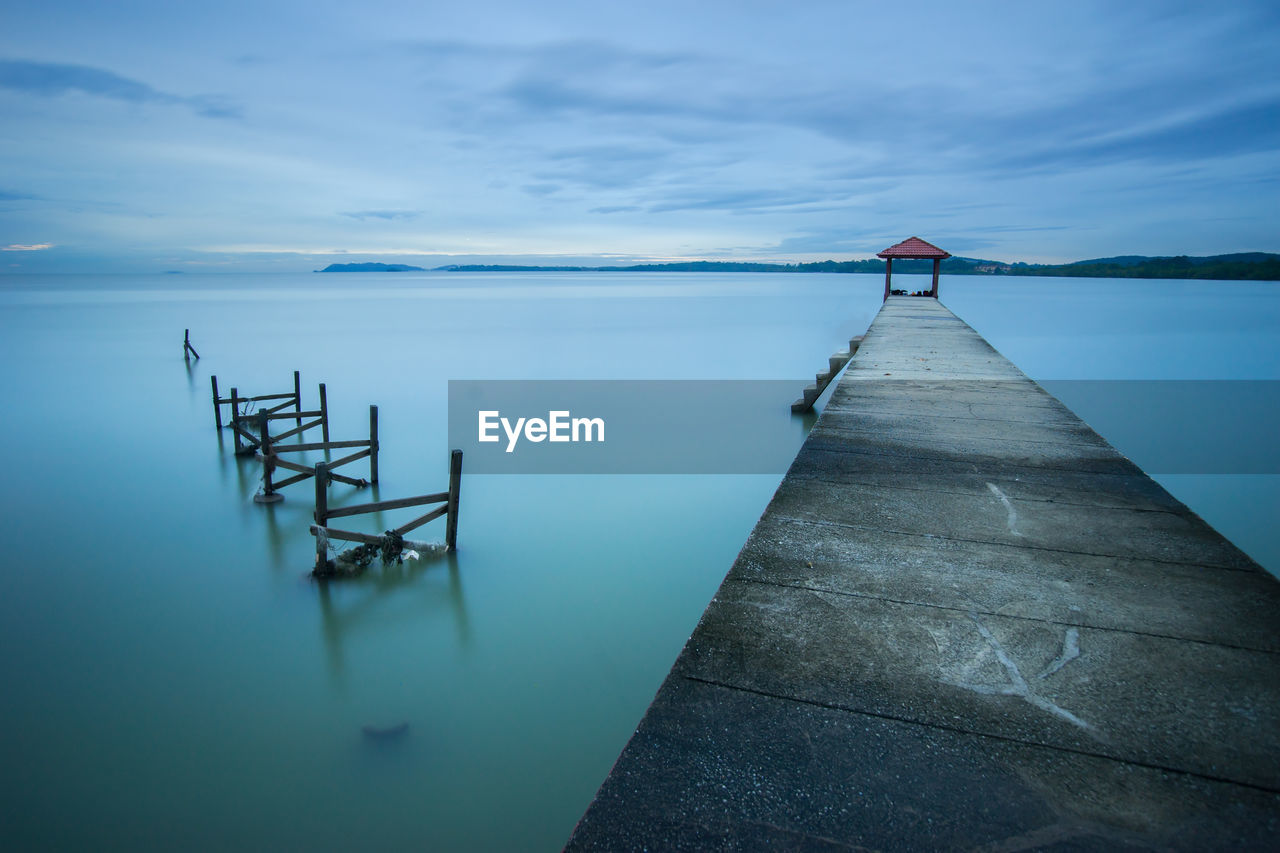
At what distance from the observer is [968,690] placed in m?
2.81

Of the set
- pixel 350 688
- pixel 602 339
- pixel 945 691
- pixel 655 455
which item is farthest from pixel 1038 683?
pixel 602 339

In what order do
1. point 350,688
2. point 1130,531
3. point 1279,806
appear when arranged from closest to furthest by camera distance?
1. point 1279,806
2. point 1130,531
3. point 350,688

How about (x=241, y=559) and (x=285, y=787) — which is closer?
(x=285, y=787)

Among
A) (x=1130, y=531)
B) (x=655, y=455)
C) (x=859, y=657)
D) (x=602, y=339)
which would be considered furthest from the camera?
Answer: (x=602, y=339)

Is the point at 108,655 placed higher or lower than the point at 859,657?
lower

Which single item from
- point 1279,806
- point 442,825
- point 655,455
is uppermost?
point 1279,806

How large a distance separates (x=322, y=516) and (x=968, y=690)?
7.50 meters

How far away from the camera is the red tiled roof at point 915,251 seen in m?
31.0

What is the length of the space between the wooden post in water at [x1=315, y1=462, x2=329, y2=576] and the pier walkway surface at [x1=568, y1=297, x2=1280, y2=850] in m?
5.69

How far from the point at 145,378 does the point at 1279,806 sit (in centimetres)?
3206

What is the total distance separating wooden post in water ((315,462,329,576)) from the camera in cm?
823

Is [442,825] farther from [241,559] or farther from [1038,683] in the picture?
[241,559]

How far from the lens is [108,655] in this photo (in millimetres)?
7152

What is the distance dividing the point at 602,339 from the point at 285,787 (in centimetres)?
3779
